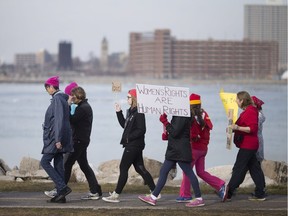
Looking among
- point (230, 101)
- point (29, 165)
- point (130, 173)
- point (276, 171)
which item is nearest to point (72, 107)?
point (230, 101)

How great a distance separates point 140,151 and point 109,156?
666 inches

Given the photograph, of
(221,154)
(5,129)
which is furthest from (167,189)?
(5,129)

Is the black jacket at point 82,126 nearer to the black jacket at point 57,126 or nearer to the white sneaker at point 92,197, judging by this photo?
the black jacket at point 57,126

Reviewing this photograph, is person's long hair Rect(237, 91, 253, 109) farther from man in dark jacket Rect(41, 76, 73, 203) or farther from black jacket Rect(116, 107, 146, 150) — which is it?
man in dark jacket Rect(41, 76, 73, 203)

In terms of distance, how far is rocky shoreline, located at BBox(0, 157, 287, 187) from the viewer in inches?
522

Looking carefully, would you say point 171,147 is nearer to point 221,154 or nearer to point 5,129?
point 221,154

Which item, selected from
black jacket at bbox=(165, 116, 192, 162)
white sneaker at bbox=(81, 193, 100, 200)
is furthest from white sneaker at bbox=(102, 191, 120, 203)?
black jacket at bbox=(165, 116, 192, 162)

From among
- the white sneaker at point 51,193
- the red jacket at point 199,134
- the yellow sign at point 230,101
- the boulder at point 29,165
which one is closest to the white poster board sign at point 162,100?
the red jacket at point 199,134

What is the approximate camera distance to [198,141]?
10.5 m

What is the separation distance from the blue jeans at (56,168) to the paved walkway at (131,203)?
0.23m

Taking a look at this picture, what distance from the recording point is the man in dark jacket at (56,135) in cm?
1013

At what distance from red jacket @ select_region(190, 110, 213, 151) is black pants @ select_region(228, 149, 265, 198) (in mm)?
433

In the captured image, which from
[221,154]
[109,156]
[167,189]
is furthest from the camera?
[221,154]

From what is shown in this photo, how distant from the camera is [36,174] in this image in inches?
531
